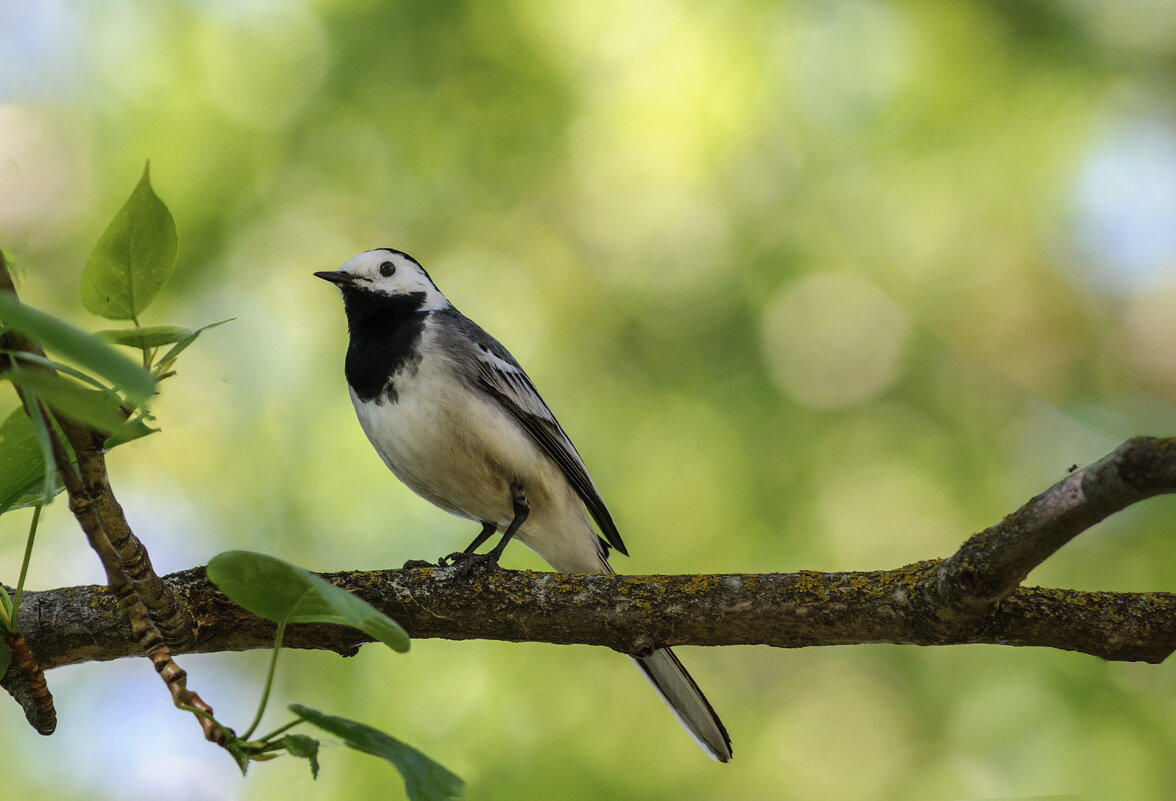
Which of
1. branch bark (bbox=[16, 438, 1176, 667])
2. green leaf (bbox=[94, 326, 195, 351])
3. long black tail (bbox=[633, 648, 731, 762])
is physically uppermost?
long black tail (bbox=[633, 648, 731, 762])

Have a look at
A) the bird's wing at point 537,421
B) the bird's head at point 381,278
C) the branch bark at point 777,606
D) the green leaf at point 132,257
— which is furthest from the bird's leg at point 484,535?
the green leaf at point 132,257

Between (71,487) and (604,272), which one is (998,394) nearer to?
(604,272)

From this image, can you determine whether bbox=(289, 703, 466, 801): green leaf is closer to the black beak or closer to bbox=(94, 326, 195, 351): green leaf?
bbox=(94, 326, 195, 351): green leaf

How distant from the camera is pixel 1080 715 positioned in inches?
184

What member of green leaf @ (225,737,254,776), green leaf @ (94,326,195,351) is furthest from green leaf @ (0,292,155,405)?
green leaf @ (225,737,254,776)

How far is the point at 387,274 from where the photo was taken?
5234 mm

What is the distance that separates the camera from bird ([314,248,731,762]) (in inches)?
175

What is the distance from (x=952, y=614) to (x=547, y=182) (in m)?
4.67

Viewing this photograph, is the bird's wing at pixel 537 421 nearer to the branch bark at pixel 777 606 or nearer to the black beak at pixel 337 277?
the black beak at pixel 337 277

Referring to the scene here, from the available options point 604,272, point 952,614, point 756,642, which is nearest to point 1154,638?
point 952,614

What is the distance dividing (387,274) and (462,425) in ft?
3.93

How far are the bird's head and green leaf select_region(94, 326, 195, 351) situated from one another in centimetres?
302

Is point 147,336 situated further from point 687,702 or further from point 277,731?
point 687,702

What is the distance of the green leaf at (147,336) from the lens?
77.5 inches
